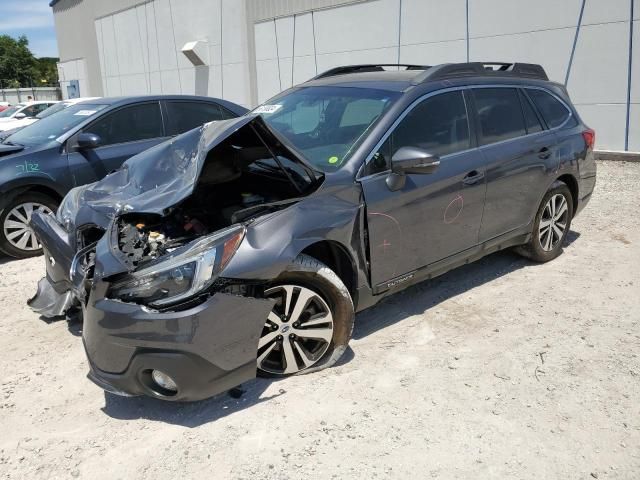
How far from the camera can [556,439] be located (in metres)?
2.74

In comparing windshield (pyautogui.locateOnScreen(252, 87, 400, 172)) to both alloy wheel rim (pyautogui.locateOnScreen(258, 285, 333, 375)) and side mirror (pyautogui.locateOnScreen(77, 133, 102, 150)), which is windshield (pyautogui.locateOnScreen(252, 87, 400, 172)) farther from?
side mirror (pyautogui.locateOnScreen(77, 133, 102, 150))

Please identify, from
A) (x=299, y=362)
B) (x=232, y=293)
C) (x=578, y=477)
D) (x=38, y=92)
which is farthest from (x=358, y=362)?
(x=38, y=92)

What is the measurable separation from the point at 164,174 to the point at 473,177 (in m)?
2.20

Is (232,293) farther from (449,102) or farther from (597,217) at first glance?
(597,217)

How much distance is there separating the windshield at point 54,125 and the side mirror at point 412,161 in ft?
13.4

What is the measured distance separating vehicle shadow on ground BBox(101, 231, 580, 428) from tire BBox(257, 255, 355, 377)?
0.16m

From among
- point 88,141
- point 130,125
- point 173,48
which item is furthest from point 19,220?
point 173,48

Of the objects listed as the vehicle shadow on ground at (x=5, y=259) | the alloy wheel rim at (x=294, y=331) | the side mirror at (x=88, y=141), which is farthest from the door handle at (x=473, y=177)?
the vehicle shadow on ground at (x=5, y=259)

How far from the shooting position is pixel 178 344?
2.61 m

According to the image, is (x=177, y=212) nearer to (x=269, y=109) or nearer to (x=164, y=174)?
(x=164, y=174)

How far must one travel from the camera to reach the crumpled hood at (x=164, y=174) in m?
3.13

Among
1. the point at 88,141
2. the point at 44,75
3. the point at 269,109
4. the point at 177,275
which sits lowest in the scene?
the point at 177,275

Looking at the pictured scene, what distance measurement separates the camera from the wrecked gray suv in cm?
271

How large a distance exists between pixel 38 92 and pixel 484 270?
4656 centimetres
